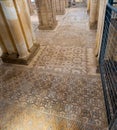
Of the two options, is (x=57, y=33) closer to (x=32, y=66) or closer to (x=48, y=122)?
(x=32, y=66)

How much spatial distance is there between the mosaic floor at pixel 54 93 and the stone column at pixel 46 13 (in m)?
1.58

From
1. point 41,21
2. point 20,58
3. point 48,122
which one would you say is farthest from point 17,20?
point 41,21

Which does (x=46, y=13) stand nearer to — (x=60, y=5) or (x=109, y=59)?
(x=60, y=5)

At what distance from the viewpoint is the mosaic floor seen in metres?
1.52

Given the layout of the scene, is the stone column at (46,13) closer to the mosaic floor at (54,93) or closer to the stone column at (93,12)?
the stone column at (93,12)

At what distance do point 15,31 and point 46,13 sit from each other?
2164 mm

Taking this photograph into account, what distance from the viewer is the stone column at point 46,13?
3918 millimetres

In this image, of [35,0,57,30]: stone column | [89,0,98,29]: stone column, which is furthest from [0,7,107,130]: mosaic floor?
[35,0,57,30]: stone column

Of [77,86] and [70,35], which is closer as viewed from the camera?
[77,86]

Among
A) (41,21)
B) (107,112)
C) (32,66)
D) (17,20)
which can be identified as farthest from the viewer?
(41,21)

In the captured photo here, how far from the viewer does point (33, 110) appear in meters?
1.69

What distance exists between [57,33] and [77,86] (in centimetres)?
245

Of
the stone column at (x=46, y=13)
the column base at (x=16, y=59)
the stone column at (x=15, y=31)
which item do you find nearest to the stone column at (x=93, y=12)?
the stone column at (x=46, y=13)

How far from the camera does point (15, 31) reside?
2.24 m
